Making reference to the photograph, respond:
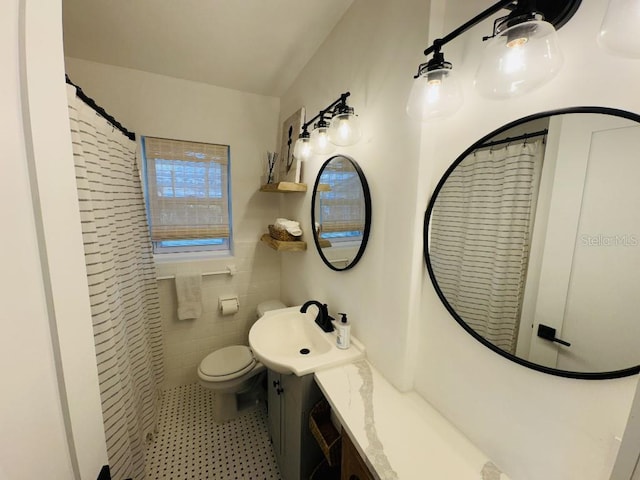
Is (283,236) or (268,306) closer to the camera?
(283,236)

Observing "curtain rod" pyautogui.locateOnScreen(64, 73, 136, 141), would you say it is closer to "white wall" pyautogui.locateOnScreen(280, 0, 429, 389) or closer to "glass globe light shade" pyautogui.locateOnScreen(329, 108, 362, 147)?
"glass globe light shade" pyautogui.locateOnScreen(329, 108, 362, 147)

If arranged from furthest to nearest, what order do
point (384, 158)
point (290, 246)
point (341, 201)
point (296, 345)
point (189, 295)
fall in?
point (189, 295) → point (290, 246) → point (296, 345) → point (341, 201) → point (384, 158)

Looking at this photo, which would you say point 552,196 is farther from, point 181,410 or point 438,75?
point 181,410

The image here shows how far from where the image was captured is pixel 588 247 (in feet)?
1.89

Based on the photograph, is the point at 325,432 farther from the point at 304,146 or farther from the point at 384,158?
the point at 304,146

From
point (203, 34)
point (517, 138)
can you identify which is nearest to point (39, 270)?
point (517, 138)

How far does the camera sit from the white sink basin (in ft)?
3.82

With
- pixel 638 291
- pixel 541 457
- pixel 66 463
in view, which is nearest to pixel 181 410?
pixel 66 463

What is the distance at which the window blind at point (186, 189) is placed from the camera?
1993 mm

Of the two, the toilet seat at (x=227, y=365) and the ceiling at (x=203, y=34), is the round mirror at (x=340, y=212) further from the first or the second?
the toilet seat at (x=227, y=365)

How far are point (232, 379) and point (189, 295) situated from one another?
77 cm

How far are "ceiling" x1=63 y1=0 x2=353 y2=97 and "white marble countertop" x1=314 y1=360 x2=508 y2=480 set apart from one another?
1.83m

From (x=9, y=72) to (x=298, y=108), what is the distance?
1.70 meters

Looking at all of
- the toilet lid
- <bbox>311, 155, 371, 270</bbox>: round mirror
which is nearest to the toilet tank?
the toilet lid
